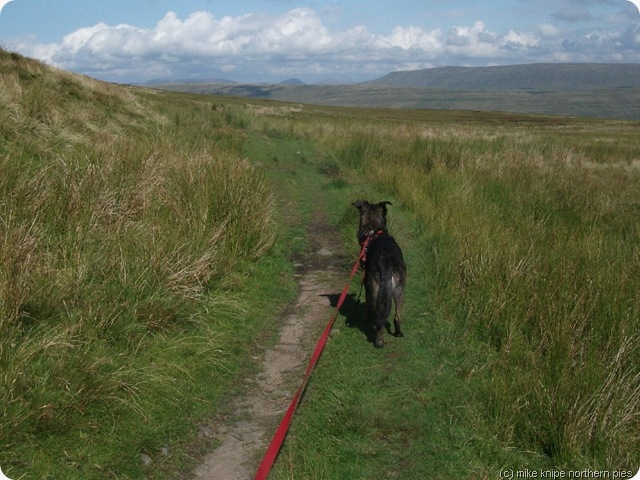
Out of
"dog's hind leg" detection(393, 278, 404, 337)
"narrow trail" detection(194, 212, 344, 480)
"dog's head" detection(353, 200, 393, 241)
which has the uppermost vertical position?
"dog's head" detection(353, 200, 393, 241)

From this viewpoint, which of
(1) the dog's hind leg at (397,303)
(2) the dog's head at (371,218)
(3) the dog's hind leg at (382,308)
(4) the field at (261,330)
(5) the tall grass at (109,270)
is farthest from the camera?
(2) the dog's head at (371,218)

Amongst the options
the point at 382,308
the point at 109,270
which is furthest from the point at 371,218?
the point at 109,270

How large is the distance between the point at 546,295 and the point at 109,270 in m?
4.53

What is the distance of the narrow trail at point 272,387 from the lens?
382cm

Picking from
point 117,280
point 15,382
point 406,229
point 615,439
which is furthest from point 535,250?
point 15,382

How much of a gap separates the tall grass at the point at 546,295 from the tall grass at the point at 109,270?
8.65 ft

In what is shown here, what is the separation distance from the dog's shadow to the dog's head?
2.77 feet

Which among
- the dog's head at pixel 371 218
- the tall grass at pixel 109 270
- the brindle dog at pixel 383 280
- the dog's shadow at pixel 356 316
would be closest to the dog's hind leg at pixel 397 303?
the brindle dog at pixel 383 280

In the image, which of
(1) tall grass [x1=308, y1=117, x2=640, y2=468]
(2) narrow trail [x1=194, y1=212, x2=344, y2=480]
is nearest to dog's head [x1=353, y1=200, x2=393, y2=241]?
(2) narrow trail [x1=194, y1=212, x2=344, y2=480]

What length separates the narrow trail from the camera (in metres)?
Result: 3.82

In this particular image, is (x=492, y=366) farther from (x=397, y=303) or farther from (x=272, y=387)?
(x=272, y=387)

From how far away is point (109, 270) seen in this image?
541 centimetres

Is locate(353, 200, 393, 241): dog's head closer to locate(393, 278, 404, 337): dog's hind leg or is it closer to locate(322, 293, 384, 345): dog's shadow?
locate(322, 293, 384, 345): dog's shadow

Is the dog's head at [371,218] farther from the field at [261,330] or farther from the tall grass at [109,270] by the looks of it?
the tall grass at [109,270]
